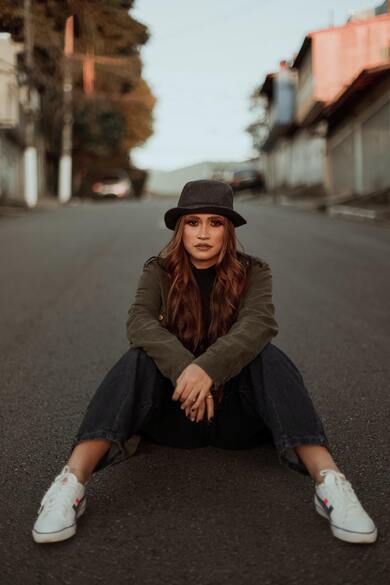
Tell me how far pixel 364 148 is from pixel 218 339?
23665 mm

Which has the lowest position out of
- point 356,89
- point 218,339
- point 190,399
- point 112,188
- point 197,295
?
point 190,399

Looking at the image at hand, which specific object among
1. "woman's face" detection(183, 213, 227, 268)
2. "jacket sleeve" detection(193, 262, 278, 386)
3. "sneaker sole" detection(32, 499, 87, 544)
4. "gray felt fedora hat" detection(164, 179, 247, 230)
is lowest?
"sneaker sole" detection(32, 499, 87, 544)

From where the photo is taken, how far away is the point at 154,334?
2990 mm

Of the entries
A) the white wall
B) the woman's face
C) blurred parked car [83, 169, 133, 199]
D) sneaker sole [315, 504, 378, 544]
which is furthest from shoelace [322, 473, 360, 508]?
blurred parked car [83, 169, 133, 199]

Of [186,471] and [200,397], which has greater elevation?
[200,397]

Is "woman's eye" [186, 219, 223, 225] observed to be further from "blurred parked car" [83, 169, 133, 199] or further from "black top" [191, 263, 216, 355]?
"blurred parked car" [83, 169, 133, 199]

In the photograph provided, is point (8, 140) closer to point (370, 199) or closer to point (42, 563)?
point (370, 199)

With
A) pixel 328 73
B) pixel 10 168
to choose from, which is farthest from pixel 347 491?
pixel 10 168

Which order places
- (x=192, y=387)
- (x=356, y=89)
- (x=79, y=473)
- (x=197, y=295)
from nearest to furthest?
(x=79, y=473) → (x=192, y=387) → (x=197, y=295) → (x=356, y=89)

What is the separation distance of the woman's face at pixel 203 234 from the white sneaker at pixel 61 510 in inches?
42.8

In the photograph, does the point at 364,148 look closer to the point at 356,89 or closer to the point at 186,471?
the point at 356,89

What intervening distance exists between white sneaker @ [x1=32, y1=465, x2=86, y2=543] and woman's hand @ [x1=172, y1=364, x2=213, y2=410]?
506 millimetres

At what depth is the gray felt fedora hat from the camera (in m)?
3.06

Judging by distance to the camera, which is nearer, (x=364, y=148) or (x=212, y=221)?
(x=212, y=221)
